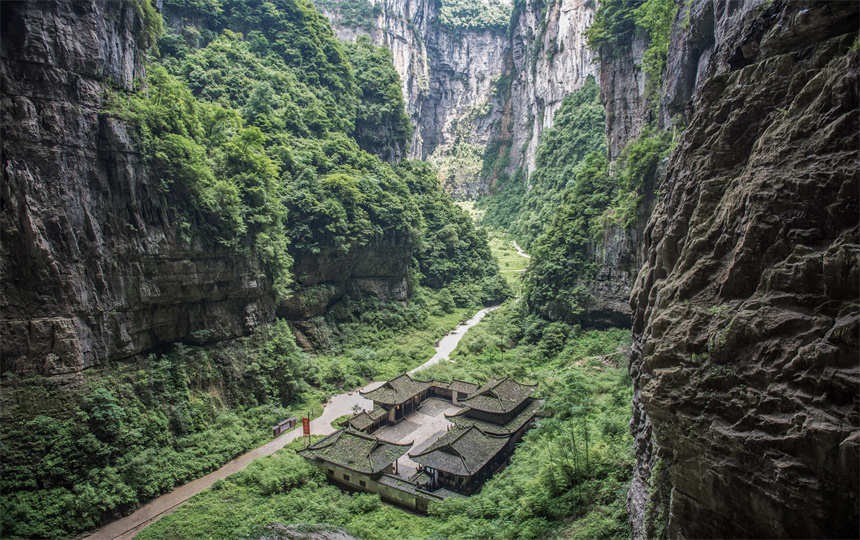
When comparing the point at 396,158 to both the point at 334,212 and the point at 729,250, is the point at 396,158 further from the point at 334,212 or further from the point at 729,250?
the point at 729,250

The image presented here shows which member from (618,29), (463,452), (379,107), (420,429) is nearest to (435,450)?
(463,452)

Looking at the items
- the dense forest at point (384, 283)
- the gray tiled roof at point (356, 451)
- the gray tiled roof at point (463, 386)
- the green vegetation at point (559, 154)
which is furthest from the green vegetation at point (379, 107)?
the gray tiled roof at point (356, 451)

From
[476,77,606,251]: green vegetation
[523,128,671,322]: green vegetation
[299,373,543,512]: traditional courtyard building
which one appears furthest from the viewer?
[476,77,606,251]: green vegetation

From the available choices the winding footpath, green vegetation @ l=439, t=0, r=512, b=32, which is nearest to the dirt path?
the winding footpath

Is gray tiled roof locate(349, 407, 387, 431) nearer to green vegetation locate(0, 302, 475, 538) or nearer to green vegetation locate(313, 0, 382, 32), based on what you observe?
green vegetation locate(0, 302, 475, 538)

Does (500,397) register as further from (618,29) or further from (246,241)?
(618,29)

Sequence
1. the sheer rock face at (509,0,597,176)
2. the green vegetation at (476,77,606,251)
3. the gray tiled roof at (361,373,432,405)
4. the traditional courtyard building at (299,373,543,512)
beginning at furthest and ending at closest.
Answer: the sheer rock face at (509,0,597,176) → the green vegetation at (476,77,606,251) → the gray tiled roof at (361,373,432,405) → the traditional courtyard building at (299,373,543,512)

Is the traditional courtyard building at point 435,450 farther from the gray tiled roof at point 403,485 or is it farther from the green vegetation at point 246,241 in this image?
the green vegetation at point 246,241
